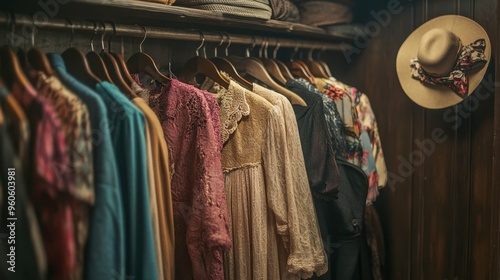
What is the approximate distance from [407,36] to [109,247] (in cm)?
148

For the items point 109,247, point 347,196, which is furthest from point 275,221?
point 109,247

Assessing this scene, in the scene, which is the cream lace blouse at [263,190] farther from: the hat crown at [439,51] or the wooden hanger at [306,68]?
the hat crown at [439,51]

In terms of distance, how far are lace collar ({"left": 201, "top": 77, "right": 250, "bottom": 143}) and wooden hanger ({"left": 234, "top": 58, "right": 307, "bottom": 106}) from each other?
18 cm

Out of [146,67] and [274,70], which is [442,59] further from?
[146,67]

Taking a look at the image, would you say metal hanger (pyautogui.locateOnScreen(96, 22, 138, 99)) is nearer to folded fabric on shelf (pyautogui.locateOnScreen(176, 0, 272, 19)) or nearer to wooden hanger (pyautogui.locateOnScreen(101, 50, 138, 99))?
wooden hanger (pyautogui.locateOnScreen(101, 50, 138, 99))

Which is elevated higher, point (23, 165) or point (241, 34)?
point (241, 34)

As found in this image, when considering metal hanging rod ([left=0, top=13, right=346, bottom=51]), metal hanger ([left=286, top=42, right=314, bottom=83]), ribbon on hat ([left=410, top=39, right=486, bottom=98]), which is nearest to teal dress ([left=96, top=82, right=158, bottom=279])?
metal hanging rod ([left=0, top=13, right=346, bottom=51])

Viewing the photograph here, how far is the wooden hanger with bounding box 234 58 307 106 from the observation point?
1.51m

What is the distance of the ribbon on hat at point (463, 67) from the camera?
163 centimetres

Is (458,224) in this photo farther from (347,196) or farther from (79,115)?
(79,115)

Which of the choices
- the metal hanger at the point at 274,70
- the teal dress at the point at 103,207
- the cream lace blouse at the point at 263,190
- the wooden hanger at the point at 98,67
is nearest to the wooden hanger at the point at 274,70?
the metal hanger at the point at 274,70

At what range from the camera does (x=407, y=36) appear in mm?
1931

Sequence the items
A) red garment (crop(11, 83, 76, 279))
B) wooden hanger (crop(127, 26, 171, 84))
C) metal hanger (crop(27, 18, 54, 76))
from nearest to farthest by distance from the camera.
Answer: red garment (crop(11, 83, 76, 279)), metal hanger (crop(27, 18, 54, 76)), wooden hanger (crop(127, 26, 171, 84))

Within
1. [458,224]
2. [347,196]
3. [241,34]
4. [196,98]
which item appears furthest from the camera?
[458,224]
